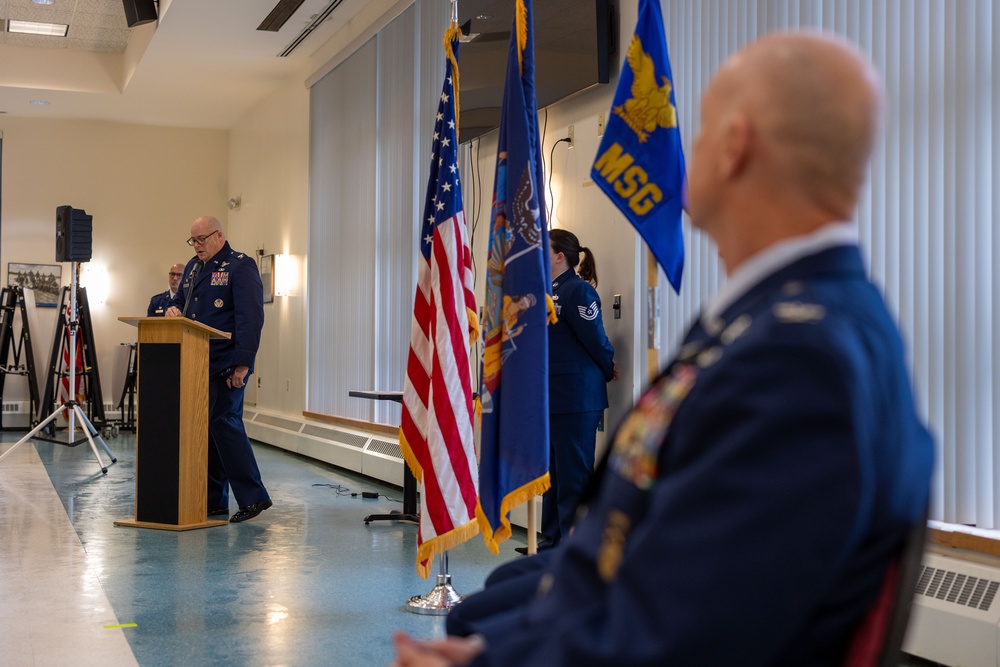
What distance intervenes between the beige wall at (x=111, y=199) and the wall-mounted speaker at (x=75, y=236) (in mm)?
3594

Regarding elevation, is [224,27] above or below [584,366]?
above

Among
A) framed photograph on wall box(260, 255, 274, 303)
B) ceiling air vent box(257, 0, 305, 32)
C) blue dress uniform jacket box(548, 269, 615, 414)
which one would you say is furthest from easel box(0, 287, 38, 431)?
blue dress uniform jacket box(548, 269, 615, 414)

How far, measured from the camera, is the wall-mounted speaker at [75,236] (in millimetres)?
8859

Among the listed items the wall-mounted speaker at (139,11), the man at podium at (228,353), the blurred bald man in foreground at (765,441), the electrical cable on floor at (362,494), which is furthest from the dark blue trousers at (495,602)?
the wall-mounted speaker at (139,11)

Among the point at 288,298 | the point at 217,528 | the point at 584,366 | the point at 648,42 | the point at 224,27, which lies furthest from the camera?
the point at 288,298

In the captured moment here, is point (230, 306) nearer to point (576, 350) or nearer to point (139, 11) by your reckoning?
point (576, 350)

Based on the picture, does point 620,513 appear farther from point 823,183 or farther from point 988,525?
point 988,525

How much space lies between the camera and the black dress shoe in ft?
18.2

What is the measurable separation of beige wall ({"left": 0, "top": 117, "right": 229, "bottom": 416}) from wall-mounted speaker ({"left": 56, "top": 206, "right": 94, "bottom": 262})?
11.8 feet

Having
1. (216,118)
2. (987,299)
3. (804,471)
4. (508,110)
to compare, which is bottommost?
(804,471)

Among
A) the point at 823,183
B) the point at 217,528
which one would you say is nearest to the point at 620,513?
the point at 823,183

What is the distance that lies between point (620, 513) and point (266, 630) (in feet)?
A: 8.92

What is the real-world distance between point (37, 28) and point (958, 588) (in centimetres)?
1076

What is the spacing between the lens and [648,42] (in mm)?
2857
